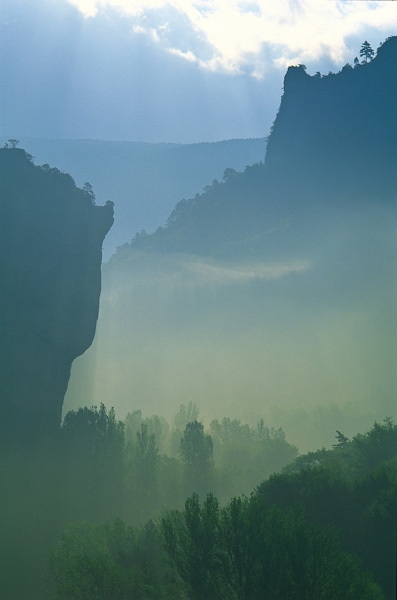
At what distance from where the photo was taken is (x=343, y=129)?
17888 centimetres

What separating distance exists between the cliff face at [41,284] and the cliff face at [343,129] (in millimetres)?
123484

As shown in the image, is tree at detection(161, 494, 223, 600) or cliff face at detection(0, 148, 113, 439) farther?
cliff face at detection(0, 148, 113, 439)

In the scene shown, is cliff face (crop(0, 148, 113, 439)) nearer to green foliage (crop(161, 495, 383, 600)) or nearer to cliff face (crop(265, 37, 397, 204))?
green foliage (crop(161, 495, 383, 600))

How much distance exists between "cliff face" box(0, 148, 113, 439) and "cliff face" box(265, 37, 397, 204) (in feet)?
405

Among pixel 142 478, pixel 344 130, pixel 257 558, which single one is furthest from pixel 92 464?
pixel 344 130

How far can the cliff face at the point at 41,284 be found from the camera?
203ft

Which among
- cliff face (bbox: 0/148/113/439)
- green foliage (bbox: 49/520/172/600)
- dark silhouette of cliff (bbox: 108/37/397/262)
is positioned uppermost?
dark silhouette of cliff (bbox: 108/37/397/262)

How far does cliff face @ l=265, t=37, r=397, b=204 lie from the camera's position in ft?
538

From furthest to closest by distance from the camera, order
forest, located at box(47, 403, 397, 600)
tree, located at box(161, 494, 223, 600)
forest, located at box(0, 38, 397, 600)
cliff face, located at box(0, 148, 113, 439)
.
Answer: cliff face, located at box(0, 148, 113, 439)
forest, located at box(0, 38, 397, 600)
tree, located at box(161, 494, 223, 600)
forest, located at box(47, 403, 397, 600)

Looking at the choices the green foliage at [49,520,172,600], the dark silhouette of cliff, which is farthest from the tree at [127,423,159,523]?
the dark silhouette of cliff

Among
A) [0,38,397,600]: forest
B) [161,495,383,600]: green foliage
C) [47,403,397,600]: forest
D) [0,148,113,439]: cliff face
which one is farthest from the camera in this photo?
[0,148,113,439]: cliff face

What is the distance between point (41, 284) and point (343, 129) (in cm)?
14591

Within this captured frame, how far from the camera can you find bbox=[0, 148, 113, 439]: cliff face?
62.0m

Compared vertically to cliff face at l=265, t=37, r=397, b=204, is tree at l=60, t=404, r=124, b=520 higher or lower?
lower
